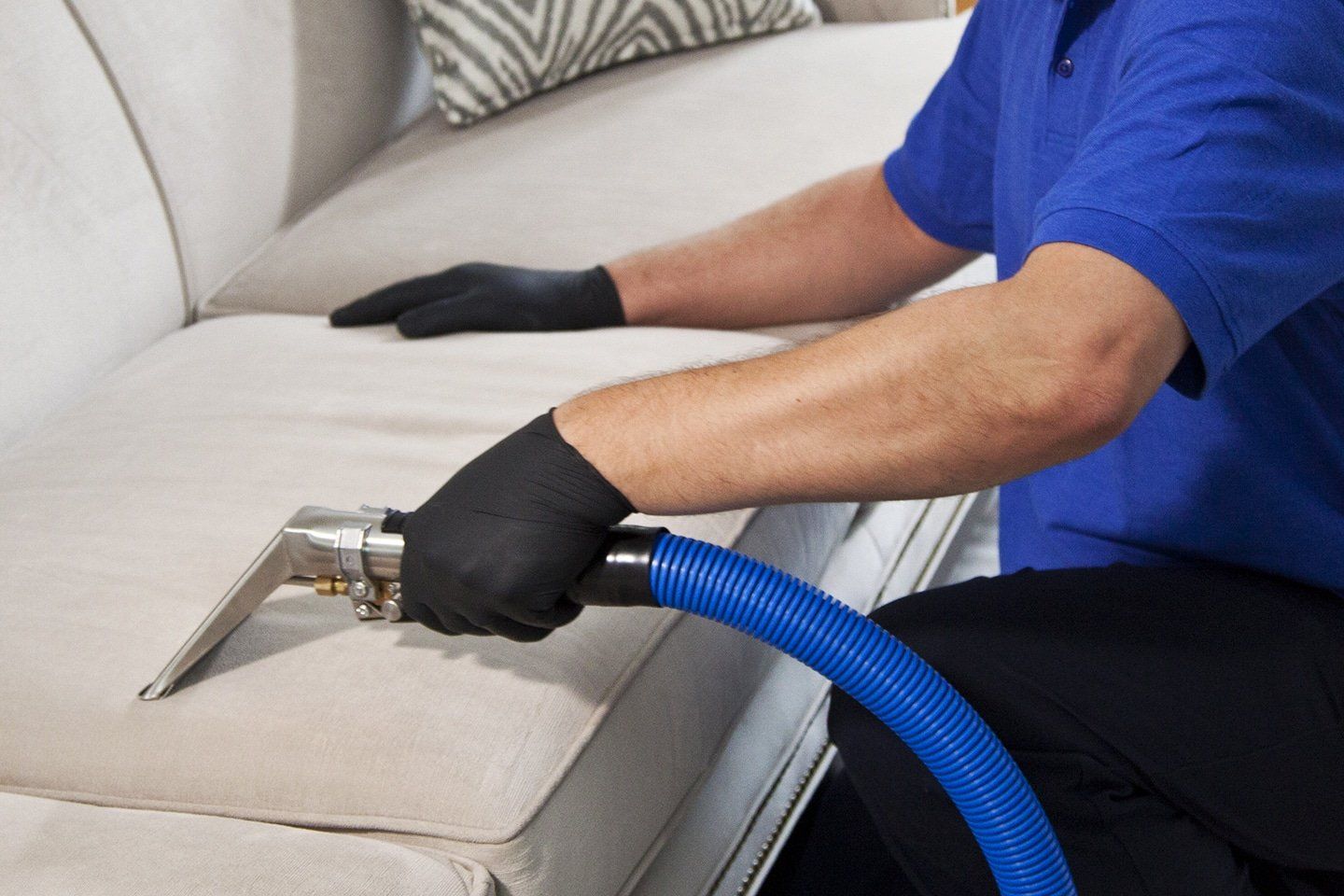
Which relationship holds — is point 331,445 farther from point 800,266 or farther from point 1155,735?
point 1155,735

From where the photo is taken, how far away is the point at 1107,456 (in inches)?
42.0

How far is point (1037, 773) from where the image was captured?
0.97 meters

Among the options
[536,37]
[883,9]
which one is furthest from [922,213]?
[883,9]

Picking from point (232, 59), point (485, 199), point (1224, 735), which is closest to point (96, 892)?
point (1224, 735)

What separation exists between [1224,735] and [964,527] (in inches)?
37.9

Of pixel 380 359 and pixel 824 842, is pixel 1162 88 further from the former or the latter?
pixel 824 842

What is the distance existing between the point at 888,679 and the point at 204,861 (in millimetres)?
428

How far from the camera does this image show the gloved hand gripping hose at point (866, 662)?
81 cm

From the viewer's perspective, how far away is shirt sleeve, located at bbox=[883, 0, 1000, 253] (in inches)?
50.3

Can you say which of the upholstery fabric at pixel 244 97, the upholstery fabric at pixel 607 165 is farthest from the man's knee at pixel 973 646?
the upholstery fabric at pixel 244 97

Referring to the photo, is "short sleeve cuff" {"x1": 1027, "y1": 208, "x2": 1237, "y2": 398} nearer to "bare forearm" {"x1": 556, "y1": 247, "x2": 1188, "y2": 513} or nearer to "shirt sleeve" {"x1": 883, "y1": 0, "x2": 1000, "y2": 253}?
"bare forearm" {"x1": 556, "y1": 247, "x2": 1188, "y2": 513}

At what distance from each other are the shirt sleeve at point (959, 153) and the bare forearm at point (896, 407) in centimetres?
53

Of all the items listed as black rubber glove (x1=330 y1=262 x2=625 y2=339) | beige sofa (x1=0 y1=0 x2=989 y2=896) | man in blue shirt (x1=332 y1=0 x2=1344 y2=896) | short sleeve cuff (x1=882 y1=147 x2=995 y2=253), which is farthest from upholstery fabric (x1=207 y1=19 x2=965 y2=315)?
man in blue shirt (x1=332 y1=0 x2=1344 y2=896)

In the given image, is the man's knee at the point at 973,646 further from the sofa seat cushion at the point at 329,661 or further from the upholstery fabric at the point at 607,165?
the upholstery fabric at the point at 607,165
